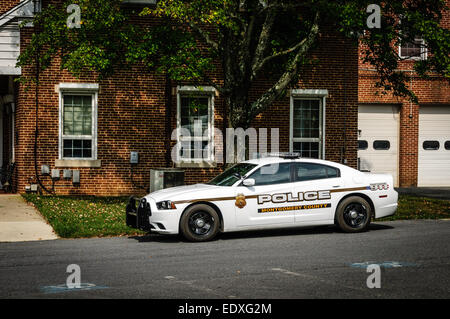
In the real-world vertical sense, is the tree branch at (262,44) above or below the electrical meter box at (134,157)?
above

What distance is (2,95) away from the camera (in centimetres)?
2119

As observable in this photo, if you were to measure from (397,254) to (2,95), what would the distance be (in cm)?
1576

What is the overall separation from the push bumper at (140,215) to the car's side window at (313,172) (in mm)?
2761

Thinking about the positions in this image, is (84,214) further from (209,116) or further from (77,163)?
(209,116)

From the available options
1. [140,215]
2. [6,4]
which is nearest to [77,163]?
[6,4]

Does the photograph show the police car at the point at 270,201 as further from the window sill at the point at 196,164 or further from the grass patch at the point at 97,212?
the window sill at the point at 196,164

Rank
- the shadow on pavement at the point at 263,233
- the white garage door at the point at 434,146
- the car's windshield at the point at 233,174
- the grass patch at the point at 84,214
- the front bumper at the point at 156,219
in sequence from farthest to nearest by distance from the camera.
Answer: the white garage door at the point at 434,146
the grass patch at the point at 84,214
the car's windshield at the point at 233,174
the shadow on pavement at the point at 263,233
the front bumper at the point at 156,219

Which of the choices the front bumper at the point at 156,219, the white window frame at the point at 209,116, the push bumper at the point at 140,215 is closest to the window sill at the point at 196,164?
the white window frame at the point at 209,116

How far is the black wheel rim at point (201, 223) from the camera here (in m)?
10.9

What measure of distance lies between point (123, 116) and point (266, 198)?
334 inches

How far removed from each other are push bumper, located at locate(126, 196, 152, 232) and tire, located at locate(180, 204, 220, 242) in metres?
0.60

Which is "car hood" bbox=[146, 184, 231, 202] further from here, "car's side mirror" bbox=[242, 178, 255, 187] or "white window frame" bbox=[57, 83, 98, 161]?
"white window frame" bbox=[57, 83, 98, 161]

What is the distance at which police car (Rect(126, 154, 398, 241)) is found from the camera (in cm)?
1082

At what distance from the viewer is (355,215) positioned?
11836 millimetres
